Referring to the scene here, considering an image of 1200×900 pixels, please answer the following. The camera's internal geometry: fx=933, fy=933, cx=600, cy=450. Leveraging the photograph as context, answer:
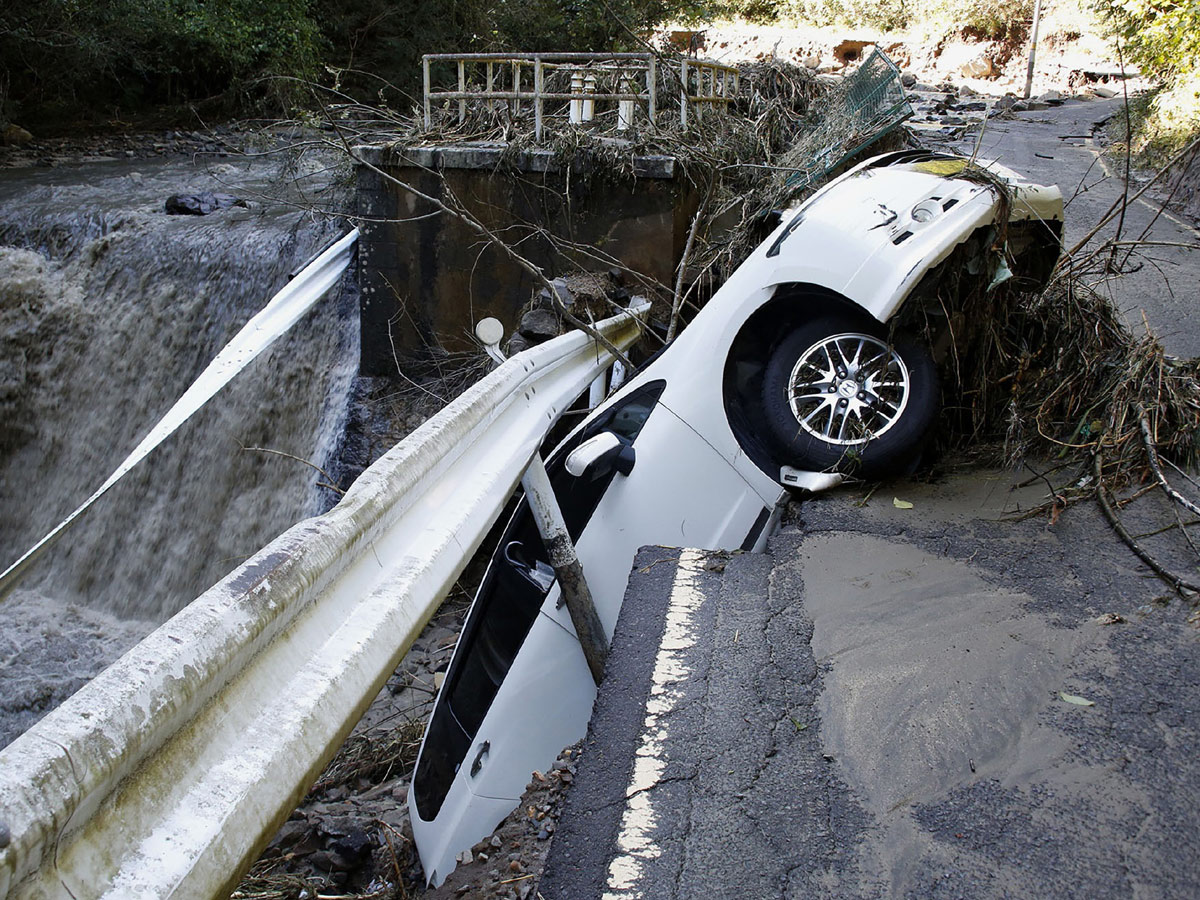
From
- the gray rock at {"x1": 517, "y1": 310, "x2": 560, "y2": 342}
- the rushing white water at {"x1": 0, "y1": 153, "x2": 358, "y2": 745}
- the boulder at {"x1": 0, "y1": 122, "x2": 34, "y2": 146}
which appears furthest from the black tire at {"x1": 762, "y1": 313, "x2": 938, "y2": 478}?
the boulder at {"x1": 0, "y1": 122, "x2": 34, "y2": 146}

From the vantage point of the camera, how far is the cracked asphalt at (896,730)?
7.04 feet

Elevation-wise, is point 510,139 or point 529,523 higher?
point 510,139

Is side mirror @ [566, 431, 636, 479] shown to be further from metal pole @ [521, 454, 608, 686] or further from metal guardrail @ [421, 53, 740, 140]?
metal guardrail @ [421, 53, 740, 140]

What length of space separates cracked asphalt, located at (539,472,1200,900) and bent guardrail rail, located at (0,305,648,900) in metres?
0.88

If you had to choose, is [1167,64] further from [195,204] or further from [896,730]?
[896,730]

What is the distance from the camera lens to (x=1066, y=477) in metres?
4.41

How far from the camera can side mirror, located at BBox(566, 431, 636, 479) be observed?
164 inches

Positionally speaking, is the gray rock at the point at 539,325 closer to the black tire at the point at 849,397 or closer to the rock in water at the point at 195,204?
the black tire at the point at 849,397

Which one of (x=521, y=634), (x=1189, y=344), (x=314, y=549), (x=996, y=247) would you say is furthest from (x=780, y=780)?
(x=1189, y=344)

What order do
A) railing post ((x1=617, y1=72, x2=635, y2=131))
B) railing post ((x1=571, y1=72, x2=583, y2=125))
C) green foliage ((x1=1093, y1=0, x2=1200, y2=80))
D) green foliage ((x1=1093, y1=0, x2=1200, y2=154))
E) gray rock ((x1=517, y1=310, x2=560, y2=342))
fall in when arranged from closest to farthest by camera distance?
gray rock ((x1=517, y1=310, x2=560, y2=342))
railing post ((x1=617, y1=72, x2=635, y2=131))
railing post ((x1=571, y1=72, x2=583, y2=125))
green foliage ((x1=1093, y1=0, x2=1200, y2=154))
green foliage ((x1=1093, y1=0, x2=1200, y2=80))

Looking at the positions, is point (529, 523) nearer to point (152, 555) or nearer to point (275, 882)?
point (275, 882)

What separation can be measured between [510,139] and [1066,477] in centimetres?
641

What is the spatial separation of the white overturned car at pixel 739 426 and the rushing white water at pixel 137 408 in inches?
218

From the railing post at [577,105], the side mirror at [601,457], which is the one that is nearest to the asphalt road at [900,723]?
the side mirror at [601,457]
